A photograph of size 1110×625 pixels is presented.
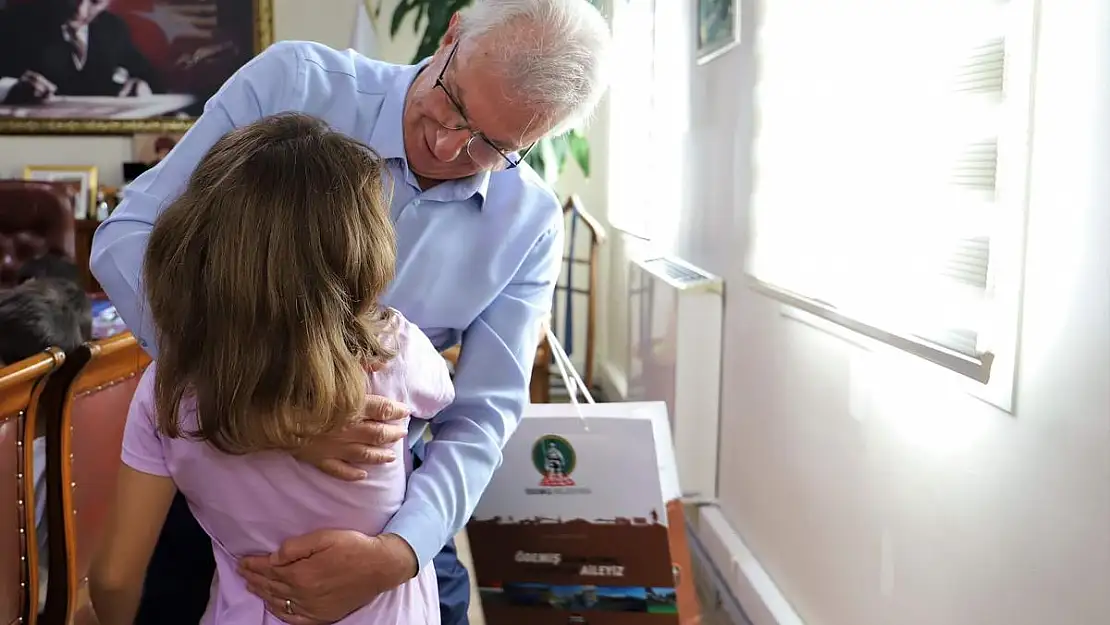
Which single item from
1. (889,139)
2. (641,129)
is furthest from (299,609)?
(641,129)

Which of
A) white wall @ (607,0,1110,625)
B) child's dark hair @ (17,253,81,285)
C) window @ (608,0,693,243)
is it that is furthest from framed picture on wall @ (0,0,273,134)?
white wall @ (607,0,1110,625)

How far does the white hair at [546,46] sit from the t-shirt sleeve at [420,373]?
0.32m

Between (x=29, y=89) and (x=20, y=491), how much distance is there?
3.87 m

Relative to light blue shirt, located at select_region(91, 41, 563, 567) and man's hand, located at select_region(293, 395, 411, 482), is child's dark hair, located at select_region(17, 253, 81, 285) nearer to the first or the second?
light blue shirt, located at select_region(91, 41, 563, 567)

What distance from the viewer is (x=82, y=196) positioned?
4305mm

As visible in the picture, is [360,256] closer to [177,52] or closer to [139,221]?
[139,221]

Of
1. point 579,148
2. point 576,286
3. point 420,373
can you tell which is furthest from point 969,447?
point 576,286

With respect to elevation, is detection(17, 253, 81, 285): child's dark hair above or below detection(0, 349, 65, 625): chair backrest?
above

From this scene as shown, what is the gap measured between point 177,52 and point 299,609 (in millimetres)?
4166

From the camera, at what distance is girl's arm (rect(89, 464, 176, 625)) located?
3.02 ft

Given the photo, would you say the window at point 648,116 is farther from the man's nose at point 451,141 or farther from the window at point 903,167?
the man's nose at point 451,141

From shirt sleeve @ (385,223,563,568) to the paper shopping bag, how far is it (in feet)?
0.79

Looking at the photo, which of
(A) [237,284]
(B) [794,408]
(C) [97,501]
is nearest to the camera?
(A) [237,284]

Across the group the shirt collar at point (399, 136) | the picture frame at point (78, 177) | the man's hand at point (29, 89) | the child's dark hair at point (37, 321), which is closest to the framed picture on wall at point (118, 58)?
the man's hand at point (29, 89)
